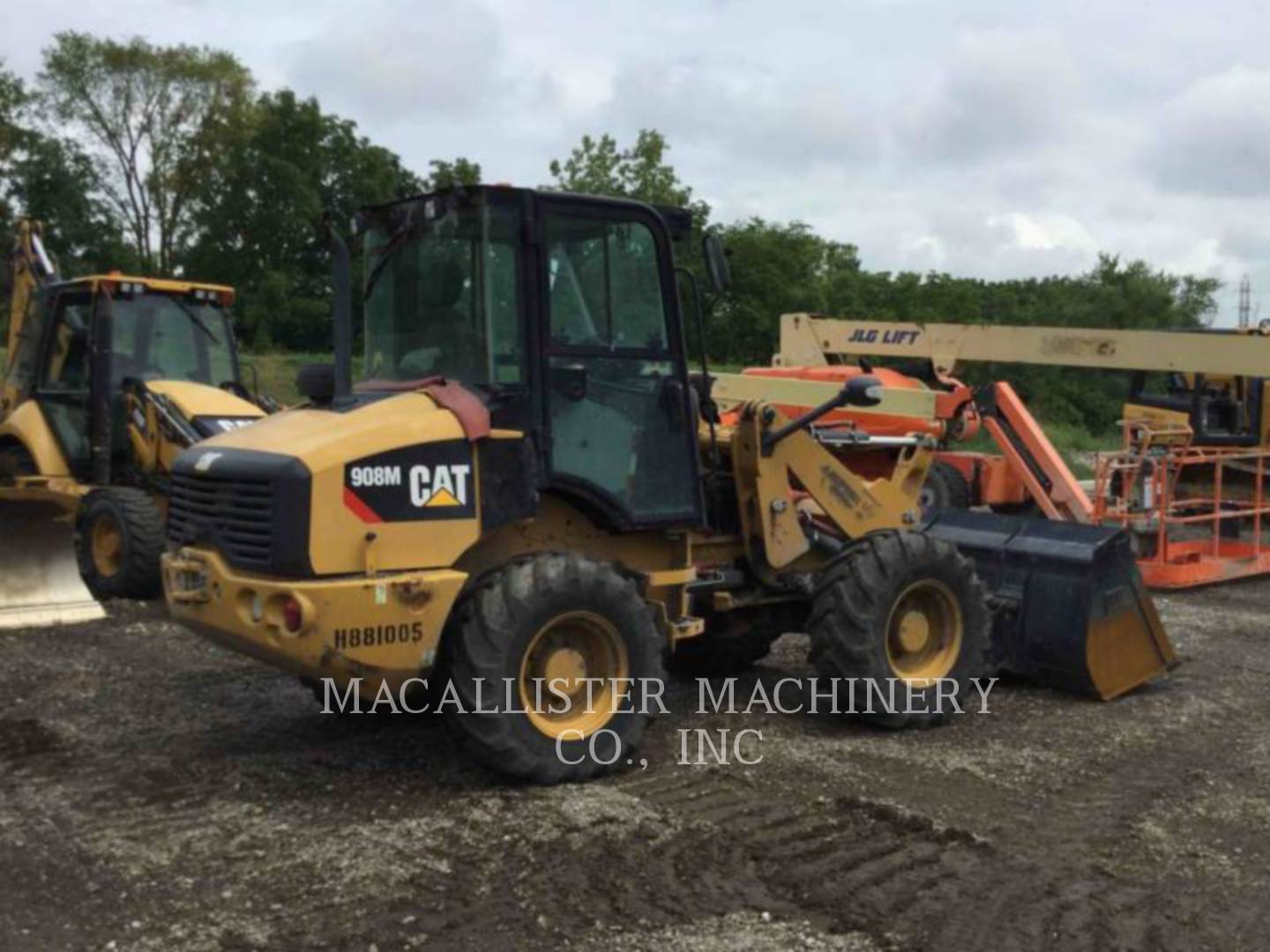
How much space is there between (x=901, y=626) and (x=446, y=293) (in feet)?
9.14

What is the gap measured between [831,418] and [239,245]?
115 feet

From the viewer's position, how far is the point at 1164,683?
25.0 ft

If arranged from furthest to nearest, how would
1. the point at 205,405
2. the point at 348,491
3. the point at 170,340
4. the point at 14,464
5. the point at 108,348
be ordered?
the point at 14,464 < the point at 170,340 < the point at 108,348 < the point at 205,405 < the point at 348,491

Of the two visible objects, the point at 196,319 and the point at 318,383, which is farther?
the point at 196,319

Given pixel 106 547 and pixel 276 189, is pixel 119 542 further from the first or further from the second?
pixel 276 189

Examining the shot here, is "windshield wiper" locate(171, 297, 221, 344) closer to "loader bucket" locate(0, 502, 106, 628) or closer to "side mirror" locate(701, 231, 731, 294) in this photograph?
"loader bucket" locate(0, 502, 106, 628)

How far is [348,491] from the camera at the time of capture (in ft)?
16.6

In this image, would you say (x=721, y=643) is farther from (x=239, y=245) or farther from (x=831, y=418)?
(x=239, y=245)

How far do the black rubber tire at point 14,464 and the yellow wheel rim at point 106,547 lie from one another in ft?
4.21

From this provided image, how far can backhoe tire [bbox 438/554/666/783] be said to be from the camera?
525cm

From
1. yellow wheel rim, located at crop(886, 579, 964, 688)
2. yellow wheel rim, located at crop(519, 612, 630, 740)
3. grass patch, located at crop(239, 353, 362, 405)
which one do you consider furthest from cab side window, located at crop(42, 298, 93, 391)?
grass patch, located at crop(239, 353, 362, 405)

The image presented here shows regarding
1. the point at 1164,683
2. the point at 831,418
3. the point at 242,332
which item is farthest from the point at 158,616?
the point at 242,332

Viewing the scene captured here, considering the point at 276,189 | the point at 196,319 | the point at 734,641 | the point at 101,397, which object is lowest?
the point at 734,641

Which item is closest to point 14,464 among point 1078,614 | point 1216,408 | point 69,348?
point 69,348
